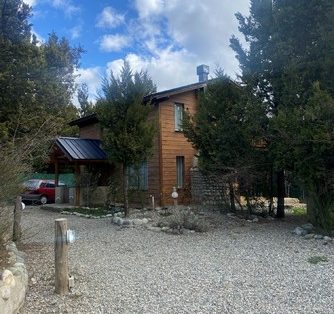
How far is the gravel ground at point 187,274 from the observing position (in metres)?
4.79

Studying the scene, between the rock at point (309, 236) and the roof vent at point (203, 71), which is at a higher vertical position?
the roof vent at point (203, 71)

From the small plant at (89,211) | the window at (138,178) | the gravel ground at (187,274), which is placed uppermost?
the window at (138,178)

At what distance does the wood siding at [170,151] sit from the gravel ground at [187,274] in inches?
271

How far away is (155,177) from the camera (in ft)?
57.2

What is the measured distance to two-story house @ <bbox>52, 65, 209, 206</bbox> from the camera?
17.3 metres

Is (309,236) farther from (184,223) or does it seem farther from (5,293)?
(5,293)

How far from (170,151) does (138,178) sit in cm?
201

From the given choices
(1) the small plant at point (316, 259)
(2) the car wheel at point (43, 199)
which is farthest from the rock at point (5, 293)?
(2) the car wheel at point (43, 199)

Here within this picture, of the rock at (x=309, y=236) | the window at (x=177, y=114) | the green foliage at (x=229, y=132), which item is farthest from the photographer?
the window at (x=177, y=114)

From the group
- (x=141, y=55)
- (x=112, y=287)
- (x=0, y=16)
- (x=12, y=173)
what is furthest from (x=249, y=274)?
(x=0, y=16)

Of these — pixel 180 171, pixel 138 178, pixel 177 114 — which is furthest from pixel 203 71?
pixel 138 178

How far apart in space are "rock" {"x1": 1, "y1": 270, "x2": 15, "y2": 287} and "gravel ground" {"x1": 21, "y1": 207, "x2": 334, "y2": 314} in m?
0.49

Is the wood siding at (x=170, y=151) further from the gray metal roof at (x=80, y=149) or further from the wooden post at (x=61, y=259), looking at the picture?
the wooden post at (x=61, y=259)

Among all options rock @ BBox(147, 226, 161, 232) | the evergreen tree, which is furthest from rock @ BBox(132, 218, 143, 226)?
the evergreen tree
